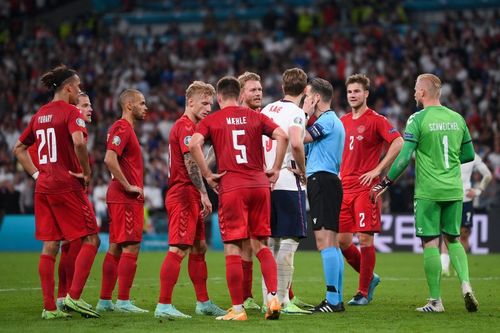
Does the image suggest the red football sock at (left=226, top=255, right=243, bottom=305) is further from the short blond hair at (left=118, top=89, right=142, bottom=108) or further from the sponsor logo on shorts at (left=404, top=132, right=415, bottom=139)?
the sponsor logo on shorts at (left=404, top=132, right=415, bottom=139)

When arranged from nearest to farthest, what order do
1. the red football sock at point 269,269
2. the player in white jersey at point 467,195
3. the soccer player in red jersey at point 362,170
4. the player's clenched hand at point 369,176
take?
the red football sock at point 269,269, the player's clenched hand at point 369,176, the soccer player in red jersey at point 362,170, the player in white jersey at point 467,195

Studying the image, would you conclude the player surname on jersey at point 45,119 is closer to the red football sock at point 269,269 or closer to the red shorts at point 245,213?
the red shorts at point 245,213

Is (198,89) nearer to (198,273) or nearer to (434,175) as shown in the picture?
(198,273)

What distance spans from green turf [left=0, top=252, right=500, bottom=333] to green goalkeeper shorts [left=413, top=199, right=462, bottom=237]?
0.94 m

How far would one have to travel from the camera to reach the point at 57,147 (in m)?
10.6

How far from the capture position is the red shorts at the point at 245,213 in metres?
9.98

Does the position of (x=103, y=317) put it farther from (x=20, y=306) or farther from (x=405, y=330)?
(x=405, y=330)

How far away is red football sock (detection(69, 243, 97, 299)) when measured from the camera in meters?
10.6

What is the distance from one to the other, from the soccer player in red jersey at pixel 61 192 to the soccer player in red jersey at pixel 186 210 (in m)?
0.88

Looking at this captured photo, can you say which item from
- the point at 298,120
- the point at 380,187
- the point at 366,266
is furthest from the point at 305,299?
the point at 298,120

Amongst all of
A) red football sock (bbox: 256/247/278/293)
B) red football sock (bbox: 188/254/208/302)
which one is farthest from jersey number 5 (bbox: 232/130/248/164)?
red football sock (bbox: 188/254/208/302)

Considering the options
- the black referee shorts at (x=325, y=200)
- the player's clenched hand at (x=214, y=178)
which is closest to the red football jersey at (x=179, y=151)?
the player's clenched hand at (x=214, y=178)

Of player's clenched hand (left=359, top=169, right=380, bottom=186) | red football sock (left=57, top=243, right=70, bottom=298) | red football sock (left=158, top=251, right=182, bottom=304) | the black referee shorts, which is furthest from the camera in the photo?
player's clenched hand (left=359, top=169, right=380, bottom=186)

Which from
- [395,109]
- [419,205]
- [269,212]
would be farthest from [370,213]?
[395,109]
